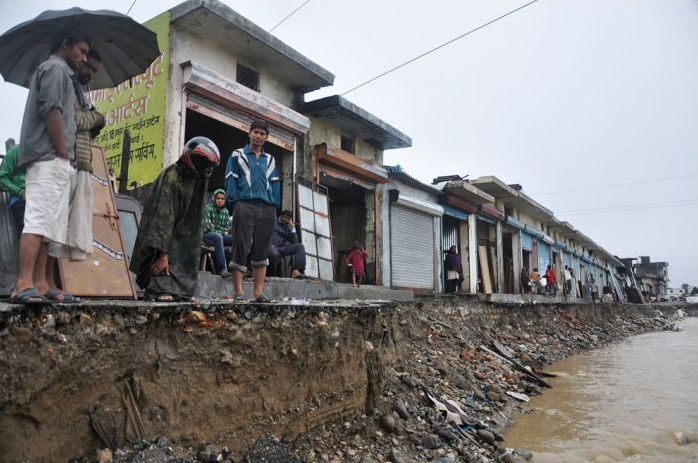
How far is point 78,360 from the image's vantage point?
7.98 ft

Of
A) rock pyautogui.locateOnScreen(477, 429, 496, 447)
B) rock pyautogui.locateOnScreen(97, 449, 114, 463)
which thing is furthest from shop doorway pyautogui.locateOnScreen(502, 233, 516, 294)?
rock pyautogui.locateOnScreen(97, 449, 114, 463)

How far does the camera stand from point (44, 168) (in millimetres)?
2666

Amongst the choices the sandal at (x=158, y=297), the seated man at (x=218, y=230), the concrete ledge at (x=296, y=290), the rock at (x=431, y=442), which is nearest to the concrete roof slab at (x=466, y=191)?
the concrete ledge at (x=296, y=290)

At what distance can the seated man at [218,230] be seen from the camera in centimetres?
638

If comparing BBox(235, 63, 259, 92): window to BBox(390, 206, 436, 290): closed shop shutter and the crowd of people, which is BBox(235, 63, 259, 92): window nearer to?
BBox(390, 206, 436, 290): closed shop shutter

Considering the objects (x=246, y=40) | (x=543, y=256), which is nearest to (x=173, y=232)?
(x=246, y=40)

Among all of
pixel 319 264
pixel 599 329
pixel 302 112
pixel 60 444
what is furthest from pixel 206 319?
pixel 599 329

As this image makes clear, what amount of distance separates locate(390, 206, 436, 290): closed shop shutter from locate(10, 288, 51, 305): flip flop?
10.9 m

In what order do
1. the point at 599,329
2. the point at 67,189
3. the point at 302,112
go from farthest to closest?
the point at 599,329 < the point at 302,112 < the point at 67,189

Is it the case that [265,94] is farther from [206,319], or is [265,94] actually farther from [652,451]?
[652,451]

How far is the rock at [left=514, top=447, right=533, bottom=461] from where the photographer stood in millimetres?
4840

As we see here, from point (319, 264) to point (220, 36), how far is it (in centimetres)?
467

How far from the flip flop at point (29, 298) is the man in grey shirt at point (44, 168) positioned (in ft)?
0.04

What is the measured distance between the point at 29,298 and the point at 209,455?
133 cm
